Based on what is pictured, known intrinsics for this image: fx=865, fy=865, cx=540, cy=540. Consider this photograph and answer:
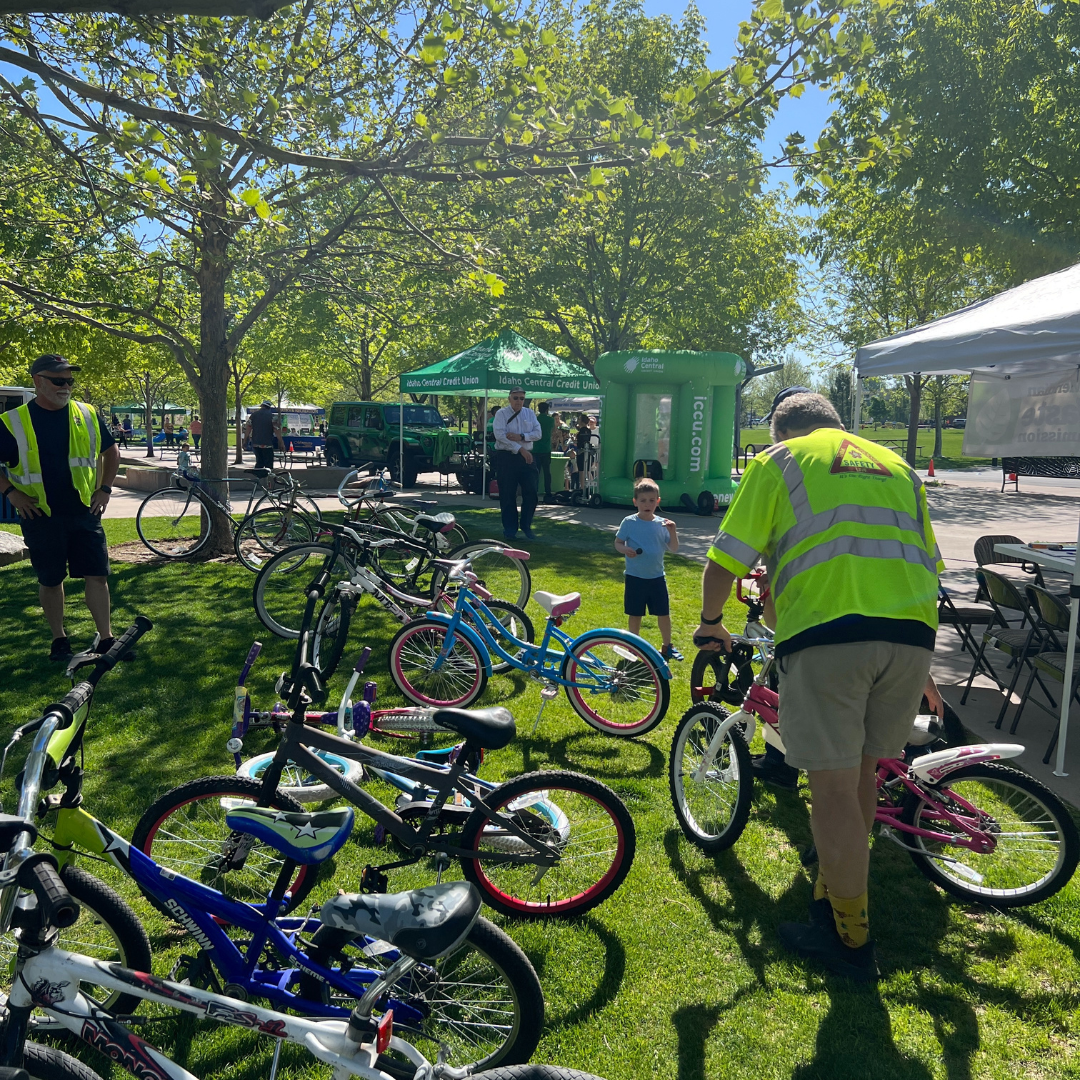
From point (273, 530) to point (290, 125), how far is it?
4262 millimetres

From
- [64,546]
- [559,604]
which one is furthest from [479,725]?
[64,546]

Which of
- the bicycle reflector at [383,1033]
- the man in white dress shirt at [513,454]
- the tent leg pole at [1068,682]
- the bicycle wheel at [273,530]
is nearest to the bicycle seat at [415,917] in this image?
the bicycle reflector at [383,1033]

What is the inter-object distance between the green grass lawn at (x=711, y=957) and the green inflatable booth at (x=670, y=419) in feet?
37.7

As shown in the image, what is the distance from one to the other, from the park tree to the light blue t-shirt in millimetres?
2254

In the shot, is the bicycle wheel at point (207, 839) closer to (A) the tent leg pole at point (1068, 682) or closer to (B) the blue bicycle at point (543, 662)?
(B) the blue bicycle at point (543, 662)

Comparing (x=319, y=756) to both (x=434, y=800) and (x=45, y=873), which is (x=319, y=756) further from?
(x=45, y=873)

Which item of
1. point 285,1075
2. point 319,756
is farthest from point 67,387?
point 285,1075

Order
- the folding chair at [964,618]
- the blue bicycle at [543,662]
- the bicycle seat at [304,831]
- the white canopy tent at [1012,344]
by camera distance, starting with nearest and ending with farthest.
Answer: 1. the bicycle seat at [304,831]
2. the white canopy tent at [1012,344]
3. the blue bicycle at [543,662]
4. the folding chair at [964,618]

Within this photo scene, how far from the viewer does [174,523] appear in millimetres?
10609

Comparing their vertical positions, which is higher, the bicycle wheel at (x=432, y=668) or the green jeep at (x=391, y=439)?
the green jeep at (x=391, y=439)

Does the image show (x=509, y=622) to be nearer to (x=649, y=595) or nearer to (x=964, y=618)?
(x=649, y=595)

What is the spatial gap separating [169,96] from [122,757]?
4.87m

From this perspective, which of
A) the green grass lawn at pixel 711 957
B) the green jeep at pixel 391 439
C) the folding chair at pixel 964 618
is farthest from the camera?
the green jeep at pixel 391 439

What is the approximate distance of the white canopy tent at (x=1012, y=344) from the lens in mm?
4641
